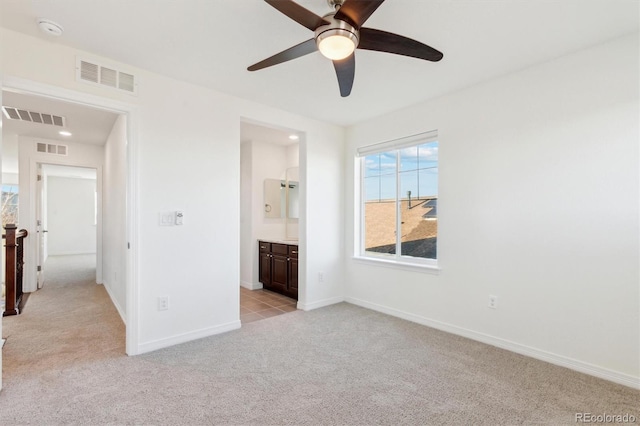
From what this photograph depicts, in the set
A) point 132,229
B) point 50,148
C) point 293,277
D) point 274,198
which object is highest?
point 50,148

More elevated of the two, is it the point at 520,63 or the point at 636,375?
the point at 520,63

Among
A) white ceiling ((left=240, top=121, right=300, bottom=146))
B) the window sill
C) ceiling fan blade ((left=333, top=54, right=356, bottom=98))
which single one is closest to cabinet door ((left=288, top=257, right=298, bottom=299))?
the window sill

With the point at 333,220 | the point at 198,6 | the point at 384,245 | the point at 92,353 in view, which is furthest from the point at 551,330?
the point at 92,353

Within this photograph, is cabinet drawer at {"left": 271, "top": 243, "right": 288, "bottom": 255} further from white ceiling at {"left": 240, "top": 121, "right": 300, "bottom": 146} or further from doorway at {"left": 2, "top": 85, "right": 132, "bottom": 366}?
doorway at {"left": 2, "top": 85, "right": 132, "bottom": 366}

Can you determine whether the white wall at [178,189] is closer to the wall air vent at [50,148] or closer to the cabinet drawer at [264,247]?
the cabinet drawer at [264,247]

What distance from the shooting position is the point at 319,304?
4.06 m

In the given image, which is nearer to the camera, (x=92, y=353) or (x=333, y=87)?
(x=92, y=353)

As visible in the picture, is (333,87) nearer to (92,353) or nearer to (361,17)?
(361,17)

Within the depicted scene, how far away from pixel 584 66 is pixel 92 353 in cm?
457

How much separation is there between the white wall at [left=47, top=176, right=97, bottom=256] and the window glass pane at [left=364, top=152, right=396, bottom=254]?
9177mm

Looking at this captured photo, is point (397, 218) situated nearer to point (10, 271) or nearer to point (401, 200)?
point (401, 200)

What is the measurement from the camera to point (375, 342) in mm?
2939

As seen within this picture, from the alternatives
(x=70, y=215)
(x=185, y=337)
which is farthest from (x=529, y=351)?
(x=70, y=215)

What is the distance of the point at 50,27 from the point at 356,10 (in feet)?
6.74
